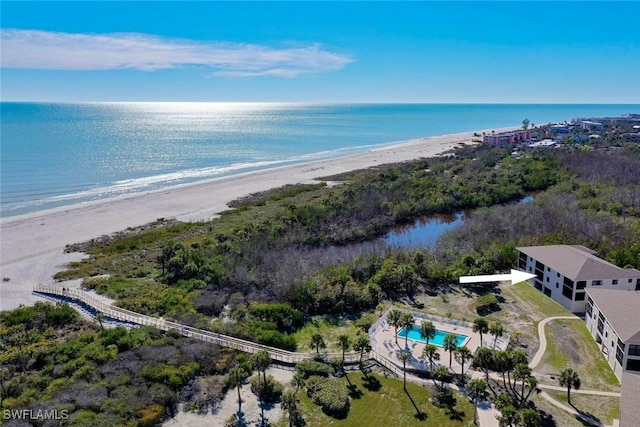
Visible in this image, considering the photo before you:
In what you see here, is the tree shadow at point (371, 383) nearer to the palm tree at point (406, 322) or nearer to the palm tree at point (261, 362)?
the palm tree at point (406, 322)

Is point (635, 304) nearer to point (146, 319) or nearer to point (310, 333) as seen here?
point (310, 333)

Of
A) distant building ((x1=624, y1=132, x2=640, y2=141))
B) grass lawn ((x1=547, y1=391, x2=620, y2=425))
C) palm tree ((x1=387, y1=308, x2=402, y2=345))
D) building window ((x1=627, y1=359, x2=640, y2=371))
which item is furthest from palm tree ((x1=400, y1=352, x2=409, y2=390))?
distant building ((x1=624, y1=132, x2=640, y2=141))

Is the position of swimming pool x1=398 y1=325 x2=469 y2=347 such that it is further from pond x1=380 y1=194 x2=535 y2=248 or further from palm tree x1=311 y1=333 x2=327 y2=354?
pond x1=380 y1=194 x2=535 y2=248

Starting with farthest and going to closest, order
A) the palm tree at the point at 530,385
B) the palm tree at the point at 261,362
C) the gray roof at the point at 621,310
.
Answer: the gray roof at the point at 621,310
the palm tree at the point at 261,362
the palm tree at the point at 530,385

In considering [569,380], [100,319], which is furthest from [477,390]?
[100,319]

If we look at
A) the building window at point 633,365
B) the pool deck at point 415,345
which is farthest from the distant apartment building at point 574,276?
the building window at point 633,365

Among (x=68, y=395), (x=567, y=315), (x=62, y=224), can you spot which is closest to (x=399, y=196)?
(x=567, y=315)
